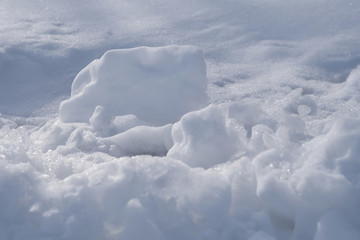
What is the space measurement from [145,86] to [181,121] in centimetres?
54

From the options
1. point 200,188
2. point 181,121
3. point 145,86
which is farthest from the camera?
point 145,86

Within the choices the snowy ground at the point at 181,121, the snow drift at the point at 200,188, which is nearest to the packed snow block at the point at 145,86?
the snowy ground at the point at 181,121

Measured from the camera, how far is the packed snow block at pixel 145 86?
2.51m

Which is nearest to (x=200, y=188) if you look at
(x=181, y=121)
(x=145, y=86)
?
(x=181, y=121)

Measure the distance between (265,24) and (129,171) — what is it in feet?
6.92

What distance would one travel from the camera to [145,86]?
2.57 meters

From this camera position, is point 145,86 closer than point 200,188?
No

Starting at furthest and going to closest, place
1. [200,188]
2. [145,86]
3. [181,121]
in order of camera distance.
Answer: [145,86], [181,121], [200,188]

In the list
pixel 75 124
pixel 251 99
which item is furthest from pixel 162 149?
pixel 251 99

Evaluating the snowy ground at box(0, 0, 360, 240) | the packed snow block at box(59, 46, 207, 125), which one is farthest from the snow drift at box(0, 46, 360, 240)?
the packed snow block at box(59, 46, 207, 125)

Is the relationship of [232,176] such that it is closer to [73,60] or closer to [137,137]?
[137,137]

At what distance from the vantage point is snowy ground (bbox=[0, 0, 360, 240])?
1.66 m

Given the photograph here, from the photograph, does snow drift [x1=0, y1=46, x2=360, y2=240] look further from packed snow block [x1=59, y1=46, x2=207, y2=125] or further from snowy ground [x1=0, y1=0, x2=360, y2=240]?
packed snow block [x1=59, y1=46, x2=207, y2=125]

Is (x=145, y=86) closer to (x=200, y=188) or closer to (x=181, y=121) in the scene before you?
(x=181, y=121)
